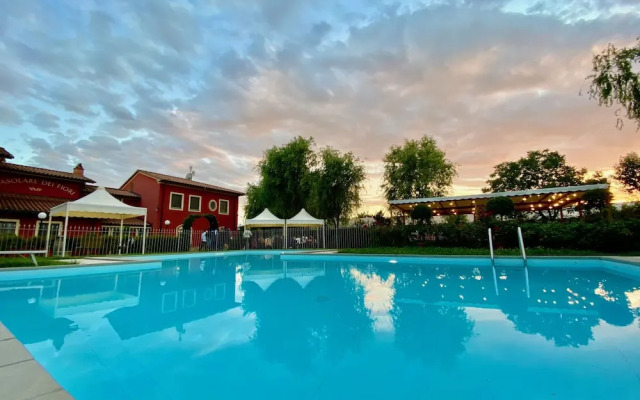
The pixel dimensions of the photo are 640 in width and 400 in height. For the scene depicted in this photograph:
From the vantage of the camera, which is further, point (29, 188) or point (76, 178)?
point (76, 178)

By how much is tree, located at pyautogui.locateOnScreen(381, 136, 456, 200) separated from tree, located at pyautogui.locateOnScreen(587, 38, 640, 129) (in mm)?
14449

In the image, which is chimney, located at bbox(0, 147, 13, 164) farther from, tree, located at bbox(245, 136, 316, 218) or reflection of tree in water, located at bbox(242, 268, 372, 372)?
reflection of tree in water, located at bbox(242, 268, 372, 372)

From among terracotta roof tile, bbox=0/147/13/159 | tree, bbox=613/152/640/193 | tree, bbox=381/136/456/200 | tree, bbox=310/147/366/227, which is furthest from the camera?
tree, bbox=381/136/456/200

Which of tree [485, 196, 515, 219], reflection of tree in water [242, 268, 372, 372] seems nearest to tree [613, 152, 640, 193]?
tree [485, 196, 515, 219]

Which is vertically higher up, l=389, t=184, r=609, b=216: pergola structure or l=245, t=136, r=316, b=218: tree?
l=245, t=136, r=316, b=218: tree

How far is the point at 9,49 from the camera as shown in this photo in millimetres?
10086

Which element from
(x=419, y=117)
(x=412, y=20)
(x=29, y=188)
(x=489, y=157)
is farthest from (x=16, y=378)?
(x=489, y=157)

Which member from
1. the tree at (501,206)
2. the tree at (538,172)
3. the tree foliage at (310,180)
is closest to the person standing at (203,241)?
the tree foliage at (310,180)

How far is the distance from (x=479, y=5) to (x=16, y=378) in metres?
13.6

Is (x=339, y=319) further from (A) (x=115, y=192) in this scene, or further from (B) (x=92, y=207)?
(A) (x=115, y=192)

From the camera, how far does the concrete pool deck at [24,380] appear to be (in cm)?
178

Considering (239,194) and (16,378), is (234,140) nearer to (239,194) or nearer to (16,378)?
(239,194)

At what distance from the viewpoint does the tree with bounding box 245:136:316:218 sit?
78.3 feet

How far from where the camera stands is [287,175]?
78.2 feet
